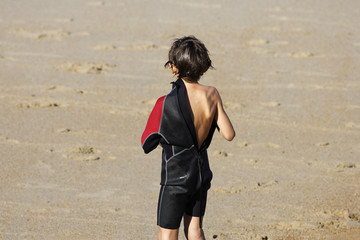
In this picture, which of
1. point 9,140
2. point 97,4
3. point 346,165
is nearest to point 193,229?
point 346,165

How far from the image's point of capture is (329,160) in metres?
6.77

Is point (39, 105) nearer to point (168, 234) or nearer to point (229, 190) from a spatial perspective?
point (229, 190)

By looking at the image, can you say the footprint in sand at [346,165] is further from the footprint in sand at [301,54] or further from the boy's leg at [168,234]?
the footprint in sand at [301,54]

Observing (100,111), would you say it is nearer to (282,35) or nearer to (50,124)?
(50,124)

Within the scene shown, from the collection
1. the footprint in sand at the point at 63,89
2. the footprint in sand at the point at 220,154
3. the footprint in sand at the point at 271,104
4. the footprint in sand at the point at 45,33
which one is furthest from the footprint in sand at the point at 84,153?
the footprint in sand at the point at 45,33

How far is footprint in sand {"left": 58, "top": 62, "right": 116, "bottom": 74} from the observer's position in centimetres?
918

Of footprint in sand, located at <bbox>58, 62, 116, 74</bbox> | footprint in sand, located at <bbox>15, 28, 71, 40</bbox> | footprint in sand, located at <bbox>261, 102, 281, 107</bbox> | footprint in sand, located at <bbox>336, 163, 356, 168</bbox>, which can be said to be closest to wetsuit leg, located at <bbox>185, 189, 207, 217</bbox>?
footprint in sand, located at <bbox>336, 163, 356, 168</bbox>

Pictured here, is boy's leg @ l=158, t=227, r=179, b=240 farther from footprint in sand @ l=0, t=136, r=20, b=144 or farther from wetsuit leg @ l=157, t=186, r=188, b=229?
footprint in sand @ l=0, t=136, r=20, b=144

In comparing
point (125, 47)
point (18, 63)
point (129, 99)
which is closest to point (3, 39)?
point (18, 63)

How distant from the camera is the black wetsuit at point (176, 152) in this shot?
3379mm

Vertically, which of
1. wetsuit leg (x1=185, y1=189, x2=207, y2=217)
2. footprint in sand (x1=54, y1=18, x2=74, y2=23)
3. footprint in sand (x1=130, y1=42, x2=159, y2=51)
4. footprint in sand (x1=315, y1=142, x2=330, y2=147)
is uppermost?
wetsuit leg (x1=185, y1=189, x2=207, y2=217)

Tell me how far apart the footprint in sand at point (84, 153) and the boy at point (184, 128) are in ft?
10.4

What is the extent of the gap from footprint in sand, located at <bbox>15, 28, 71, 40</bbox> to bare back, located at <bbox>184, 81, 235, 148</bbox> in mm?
7543

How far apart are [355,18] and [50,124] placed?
7004 mm
